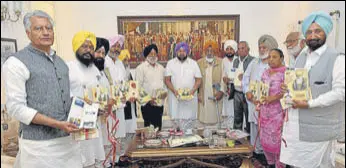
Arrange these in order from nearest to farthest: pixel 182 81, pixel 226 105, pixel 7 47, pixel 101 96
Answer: pixel 101 96 < pixel 7 47 < pixel 182 81 < pixel 226 105

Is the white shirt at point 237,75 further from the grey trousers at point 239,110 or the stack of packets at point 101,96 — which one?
the stack of packets at point 101,96

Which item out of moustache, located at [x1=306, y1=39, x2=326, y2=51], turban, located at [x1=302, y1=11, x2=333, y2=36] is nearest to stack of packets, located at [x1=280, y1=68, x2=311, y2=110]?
moustache, located at [x1=306, y1=39, x2=326, y2=51]

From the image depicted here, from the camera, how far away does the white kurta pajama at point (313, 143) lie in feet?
5.34

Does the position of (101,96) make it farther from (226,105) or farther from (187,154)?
(226,105)

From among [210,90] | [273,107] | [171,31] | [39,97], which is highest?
[171,31]

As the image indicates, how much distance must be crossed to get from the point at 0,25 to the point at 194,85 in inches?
105

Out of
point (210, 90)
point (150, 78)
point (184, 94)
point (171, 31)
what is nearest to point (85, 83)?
point (150, 78)

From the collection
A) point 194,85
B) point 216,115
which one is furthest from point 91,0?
point 216,115

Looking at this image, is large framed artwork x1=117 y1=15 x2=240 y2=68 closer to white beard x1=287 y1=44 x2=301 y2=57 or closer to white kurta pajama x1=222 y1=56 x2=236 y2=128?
white kurta pajama x1=222 y1=56 x2=236 y2=128

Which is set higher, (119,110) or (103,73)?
(103,73)

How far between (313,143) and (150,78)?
7.44ft

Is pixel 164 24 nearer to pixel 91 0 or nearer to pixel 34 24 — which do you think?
pixel 91 0

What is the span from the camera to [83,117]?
1.54 meters

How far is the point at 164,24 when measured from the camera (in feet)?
16.9
